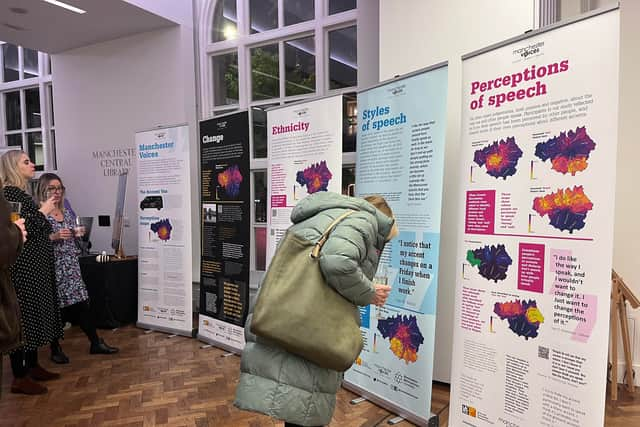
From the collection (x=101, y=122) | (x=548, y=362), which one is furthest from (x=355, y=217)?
(x=101, y=122)

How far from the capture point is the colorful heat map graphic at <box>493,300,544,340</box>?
6.74 ft

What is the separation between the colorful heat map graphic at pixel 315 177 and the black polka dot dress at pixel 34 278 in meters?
1.89

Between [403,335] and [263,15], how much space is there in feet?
13.8

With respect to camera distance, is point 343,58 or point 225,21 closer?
point 343,58

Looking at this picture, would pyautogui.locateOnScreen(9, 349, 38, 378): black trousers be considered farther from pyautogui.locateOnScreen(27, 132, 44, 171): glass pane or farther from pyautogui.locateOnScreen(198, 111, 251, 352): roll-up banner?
pyautogui.locateOnScreen(27, 132, 44, 171): glass pane

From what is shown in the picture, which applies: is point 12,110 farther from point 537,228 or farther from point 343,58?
point 537,228

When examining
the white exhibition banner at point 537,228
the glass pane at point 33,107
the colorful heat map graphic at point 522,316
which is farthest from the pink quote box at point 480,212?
the glass pane at point 33,107

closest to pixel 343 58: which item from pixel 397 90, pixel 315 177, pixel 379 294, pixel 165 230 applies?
pixel 315 177

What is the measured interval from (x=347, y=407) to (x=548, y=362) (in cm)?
139

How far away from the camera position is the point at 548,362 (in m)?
2.00

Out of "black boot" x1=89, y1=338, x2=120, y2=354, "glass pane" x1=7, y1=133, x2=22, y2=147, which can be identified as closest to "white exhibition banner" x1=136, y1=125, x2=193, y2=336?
"black boot" x1=89, y1=338, x2=120, y2=354

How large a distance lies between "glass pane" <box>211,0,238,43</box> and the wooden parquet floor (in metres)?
3.70

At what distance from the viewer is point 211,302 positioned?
4180 mm

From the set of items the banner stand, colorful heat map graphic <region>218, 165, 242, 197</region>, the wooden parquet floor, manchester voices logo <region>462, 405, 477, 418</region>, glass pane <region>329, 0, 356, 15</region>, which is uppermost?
glass pane <region>329, 0, 356, 15</region>
